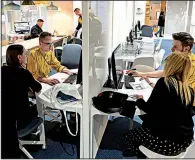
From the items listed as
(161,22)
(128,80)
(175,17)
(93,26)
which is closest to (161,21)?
(161,22)

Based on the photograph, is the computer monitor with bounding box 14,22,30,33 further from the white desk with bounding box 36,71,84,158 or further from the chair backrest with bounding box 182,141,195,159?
the chair backrest with bounding box 182,141,195,159

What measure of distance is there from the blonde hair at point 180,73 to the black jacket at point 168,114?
0.05m

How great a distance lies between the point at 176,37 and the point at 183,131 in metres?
1.24

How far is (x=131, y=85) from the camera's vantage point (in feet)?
8.66

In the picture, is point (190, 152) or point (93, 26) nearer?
point (190, 152)

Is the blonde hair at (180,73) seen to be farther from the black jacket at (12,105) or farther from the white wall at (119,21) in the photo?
the white wall at (119,21)

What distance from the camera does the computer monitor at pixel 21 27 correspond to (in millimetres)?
8297

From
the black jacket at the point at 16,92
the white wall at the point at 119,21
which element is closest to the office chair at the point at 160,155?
the black jacket at the point at 16,92

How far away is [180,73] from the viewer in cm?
184

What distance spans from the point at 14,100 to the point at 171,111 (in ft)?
4.13

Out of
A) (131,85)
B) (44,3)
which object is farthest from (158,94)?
(44,3)

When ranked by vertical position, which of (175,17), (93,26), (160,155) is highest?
(175,17)

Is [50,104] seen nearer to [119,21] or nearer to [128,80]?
[128,80]

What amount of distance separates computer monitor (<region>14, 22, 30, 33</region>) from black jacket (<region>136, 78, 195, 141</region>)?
7359 mm
